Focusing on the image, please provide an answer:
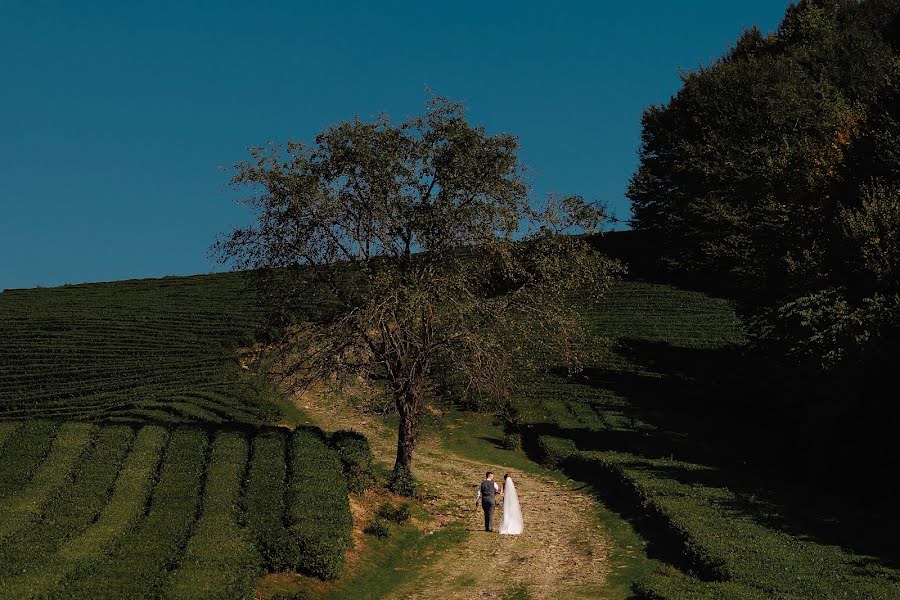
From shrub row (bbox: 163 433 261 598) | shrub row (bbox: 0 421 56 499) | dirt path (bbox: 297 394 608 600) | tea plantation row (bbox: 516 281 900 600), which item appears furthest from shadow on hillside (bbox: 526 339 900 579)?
shrub row (bbox: 0 421 56 499)

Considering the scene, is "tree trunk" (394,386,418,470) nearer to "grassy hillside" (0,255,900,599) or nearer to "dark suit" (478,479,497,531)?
"grassy hillside" (0,255,900,599)

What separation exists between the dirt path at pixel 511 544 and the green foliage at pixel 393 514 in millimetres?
1072

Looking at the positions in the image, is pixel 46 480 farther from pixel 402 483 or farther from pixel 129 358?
pixel 129 358

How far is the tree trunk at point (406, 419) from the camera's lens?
35469 mm

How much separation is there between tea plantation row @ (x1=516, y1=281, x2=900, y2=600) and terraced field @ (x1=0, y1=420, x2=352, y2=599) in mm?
10527

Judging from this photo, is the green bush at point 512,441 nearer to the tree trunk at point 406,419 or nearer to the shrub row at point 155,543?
the tree trunk at point 406,419

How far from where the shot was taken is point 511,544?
1212 inches

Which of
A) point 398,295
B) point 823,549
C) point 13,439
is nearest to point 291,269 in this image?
point 398,295

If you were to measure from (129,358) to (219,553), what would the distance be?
122ft

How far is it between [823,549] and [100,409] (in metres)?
34.6

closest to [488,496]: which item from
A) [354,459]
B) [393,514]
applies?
[393,514]

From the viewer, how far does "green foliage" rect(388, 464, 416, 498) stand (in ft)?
114

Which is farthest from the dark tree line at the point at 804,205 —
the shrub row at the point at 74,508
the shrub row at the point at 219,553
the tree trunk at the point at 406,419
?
the shrub row at the point at 74,508

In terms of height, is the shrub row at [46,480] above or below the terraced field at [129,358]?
below
